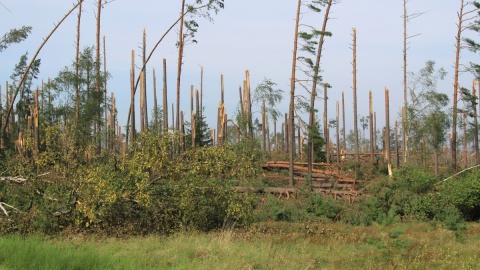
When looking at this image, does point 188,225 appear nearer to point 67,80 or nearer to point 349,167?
point 67,80

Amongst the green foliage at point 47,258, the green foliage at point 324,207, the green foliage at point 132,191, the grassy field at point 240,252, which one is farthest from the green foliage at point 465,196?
the green foliage at point 47,258

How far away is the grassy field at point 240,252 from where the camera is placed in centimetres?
927

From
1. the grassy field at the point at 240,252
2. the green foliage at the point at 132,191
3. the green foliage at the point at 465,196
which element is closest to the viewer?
the grassy field at the point at 240,252

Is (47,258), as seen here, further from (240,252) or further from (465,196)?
(465,196)

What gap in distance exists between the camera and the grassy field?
9266mm

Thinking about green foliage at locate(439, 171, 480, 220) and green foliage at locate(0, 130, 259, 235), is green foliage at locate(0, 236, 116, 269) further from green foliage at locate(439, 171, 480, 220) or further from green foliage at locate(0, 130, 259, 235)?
green foliage at locate(439, 171, 480, 220)

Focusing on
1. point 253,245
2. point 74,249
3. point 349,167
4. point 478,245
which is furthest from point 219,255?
point 349,167

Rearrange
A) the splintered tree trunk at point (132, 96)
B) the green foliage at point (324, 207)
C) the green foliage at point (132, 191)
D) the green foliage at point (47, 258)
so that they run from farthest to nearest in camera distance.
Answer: the splintered tree trunk at point (132, 96)
the green foliage at point (324, 207)
the green foliage at point (132, 191)
the green foliage at point (47, 258)

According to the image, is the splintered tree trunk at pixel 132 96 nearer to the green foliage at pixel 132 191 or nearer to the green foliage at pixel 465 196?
the green foliage at pixel 132 191

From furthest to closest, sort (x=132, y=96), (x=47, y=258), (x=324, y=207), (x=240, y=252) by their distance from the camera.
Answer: (x=132, y=96) → (x=324, y=207) → (x=240, y=252) → (x=47, y=258)

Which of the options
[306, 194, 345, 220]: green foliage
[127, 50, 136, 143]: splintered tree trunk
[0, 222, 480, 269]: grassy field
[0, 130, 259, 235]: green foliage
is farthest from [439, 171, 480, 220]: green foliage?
[127, 50, 136, 143]: splintered tree trunk

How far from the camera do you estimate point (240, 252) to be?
10234 mm

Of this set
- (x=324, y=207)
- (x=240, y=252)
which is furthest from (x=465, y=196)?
(x=240, y=252)

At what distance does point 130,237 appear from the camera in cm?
1267
